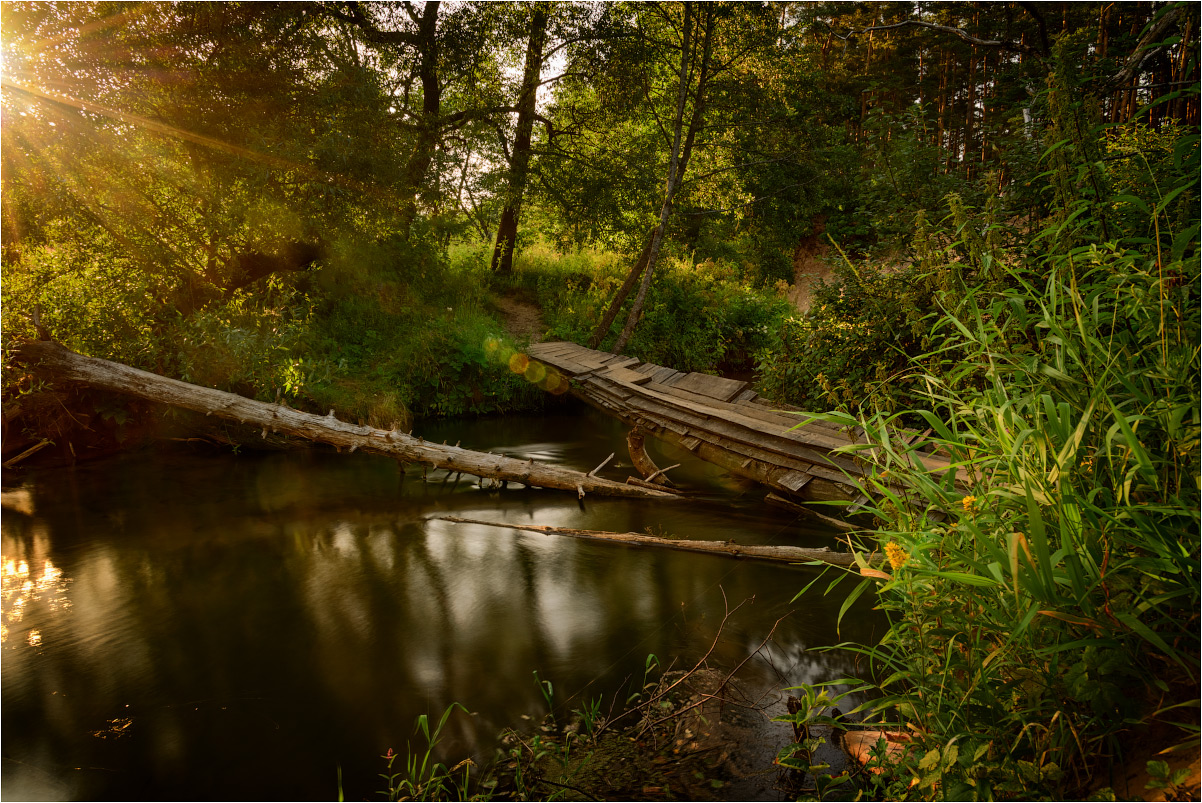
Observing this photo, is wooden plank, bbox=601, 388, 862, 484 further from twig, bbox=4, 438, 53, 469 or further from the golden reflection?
A: twig, bbox=4, 438, 53, 469

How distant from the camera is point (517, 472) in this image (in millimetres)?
8039

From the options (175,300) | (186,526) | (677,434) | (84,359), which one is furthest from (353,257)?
(677,434)

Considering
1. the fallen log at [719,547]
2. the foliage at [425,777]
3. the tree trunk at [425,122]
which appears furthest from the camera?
the tree trunk at [425,122]

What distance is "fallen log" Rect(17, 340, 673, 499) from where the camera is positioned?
317 inches

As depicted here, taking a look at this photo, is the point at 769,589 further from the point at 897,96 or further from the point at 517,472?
the point at 897,96

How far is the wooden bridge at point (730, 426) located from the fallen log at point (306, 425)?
1.10 m

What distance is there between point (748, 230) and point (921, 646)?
1617cm

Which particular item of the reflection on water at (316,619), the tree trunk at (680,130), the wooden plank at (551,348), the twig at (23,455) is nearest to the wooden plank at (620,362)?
the wooden plank at (551,348)

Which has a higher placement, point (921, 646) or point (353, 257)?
point (353, 257)

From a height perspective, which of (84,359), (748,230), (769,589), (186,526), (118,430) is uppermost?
(748,230)

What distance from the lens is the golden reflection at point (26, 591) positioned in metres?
→ 5.21

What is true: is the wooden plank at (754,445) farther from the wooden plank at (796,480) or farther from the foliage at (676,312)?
the foliage at (676,312)

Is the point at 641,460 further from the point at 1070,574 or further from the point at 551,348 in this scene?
the point at 551,348

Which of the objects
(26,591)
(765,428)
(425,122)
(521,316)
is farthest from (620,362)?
(26,591)
